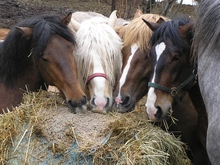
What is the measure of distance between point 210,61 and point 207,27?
28 centimetres

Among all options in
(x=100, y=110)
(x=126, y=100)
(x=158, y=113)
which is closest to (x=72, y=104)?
(x=100, y=110)

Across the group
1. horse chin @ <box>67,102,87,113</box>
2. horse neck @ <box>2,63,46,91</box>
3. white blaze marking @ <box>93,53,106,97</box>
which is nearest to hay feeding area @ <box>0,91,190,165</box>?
horse chin @ <box>67,102,87,113</box>

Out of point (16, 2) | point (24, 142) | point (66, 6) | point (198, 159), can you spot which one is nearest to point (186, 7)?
point (66, 6)

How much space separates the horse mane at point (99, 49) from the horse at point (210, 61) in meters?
0.98

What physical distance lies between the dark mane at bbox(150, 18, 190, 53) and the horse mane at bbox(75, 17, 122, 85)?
471mm

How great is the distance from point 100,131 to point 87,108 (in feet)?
1.51

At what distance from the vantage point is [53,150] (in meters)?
3.00

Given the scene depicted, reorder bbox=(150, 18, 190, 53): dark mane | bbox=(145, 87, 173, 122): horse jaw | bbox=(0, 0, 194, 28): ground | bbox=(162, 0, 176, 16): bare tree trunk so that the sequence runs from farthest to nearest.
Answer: bbox=(0, 0, 194, 28): ground → bbox=(162, 0, 176, 16): bare tree trunk → bbox=(150, 18, 190, 53): dark mane → bbox=(145, 87, 173, 122): horse jaw

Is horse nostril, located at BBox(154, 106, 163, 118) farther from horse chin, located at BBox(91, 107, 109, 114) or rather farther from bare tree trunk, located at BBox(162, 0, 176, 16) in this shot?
bare tree trunk, located at BBox(162, 0, 176, 16)

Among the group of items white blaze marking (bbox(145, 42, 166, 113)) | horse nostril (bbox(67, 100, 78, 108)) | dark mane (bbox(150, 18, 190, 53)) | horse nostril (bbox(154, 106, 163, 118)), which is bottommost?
horse nostril (bbox(67, 100, 78, 108))

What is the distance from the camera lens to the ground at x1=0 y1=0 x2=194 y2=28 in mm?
9797

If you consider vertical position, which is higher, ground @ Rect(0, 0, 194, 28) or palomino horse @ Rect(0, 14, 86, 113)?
palomino horse @ Rect(0, 14, 86, 113)

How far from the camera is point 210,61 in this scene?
2.67 meters

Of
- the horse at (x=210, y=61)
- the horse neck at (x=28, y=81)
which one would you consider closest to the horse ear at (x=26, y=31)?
the horse neck at (x=28, y=81)
